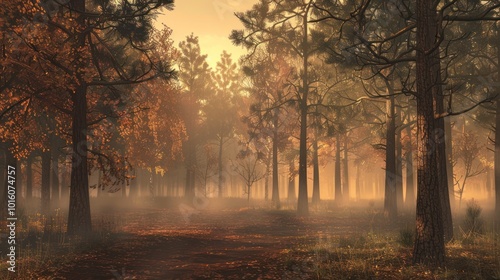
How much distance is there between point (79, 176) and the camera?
12523 millimetres

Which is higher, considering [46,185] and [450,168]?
[450,168]

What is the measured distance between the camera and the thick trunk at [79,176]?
40.3ft

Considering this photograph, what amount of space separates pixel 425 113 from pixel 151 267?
21.8 ft

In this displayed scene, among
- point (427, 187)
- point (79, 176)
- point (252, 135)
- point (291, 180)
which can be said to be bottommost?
point (291, 180)

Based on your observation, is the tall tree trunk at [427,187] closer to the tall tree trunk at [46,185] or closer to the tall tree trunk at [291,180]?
the tall tree trunk at [46,185]

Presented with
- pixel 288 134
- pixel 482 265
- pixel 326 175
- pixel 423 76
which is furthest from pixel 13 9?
pixel 326 175

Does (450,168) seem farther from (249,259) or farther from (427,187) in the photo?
(249,259)

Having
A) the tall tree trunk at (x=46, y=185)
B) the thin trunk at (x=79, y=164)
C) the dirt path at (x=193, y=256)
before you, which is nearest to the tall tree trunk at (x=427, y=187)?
the dirt path at (x=193, y=256)

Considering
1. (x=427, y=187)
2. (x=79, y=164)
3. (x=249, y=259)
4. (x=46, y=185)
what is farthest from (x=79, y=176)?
(x=46, y=185)

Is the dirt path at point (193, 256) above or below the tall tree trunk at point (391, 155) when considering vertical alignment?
below

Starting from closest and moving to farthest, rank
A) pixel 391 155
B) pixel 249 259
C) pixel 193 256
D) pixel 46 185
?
pixel 249 259
pixel 193 256
pixel 391 155
pixel 46 185

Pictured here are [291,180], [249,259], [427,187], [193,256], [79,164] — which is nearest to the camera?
[427,187]

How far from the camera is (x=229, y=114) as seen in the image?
3862cm

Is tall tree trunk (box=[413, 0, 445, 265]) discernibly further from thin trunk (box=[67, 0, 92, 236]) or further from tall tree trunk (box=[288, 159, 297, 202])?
tall tree trunk (box=[288, 159, 297, 202])
